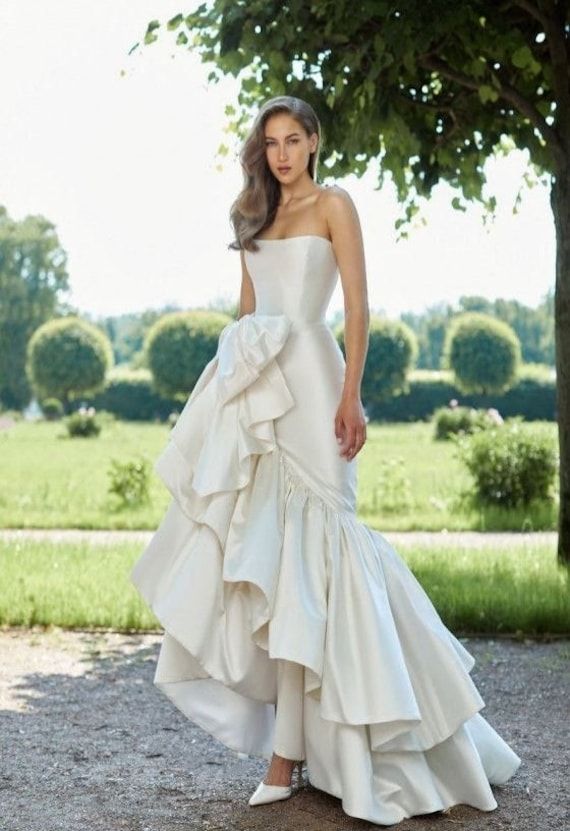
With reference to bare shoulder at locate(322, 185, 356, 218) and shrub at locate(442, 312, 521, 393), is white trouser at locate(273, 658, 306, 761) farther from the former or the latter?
shrub at locate(442, 312, 521, 393)

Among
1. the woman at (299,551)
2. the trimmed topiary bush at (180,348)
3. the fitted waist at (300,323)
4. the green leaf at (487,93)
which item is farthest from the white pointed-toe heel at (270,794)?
the trimmed topiary bush at (180,348)

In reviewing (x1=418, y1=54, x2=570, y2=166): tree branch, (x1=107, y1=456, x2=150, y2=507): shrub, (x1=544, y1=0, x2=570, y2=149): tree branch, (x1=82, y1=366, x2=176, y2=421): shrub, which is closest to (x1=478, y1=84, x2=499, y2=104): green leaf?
(x1=418, y1=54, x2=570, y2=166): tree branch

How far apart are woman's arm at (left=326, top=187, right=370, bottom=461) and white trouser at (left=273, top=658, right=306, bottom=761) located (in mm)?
674

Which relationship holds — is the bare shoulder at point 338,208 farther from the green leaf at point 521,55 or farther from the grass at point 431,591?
the green leaf at point 521,55

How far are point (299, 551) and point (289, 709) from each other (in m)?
0.50

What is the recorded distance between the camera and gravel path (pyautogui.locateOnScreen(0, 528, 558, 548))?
1054 cm

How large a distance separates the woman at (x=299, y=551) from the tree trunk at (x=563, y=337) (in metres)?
4.59

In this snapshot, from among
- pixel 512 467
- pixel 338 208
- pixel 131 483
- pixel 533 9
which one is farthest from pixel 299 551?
pixel 131 483

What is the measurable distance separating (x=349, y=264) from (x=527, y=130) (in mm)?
5846

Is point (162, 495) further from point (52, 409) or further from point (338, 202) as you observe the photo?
point (52, 409)

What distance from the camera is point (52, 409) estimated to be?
53375 millimetres

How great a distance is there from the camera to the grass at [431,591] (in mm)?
6957

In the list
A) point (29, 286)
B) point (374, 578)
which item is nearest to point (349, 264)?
point (374, 578)

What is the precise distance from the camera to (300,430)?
12.2 feet
